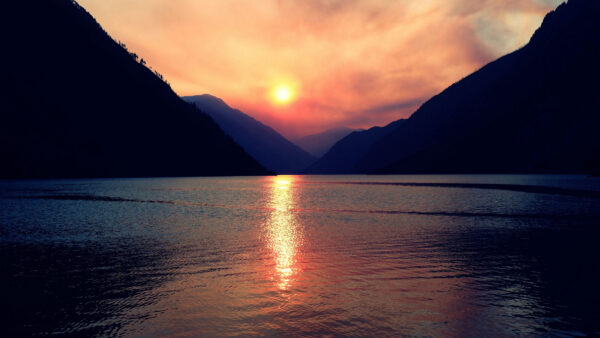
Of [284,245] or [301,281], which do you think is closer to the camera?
[301,281]

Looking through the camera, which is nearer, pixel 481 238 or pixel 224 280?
pixel 224 280

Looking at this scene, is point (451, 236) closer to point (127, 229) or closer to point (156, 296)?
point (156, 296)

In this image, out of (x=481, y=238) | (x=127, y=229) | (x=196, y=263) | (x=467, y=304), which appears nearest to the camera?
(x=467, y=304)

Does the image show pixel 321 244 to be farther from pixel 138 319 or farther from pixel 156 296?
pixel 138 319

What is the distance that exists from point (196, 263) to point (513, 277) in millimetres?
15622

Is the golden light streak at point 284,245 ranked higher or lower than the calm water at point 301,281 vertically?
lower

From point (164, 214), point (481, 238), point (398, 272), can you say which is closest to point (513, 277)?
point (398, 272)

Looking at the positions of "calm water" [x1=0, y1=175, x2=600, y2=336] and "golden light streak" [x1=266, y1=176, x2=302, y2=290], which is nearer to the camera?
"calm water" [x1=0, y1=175, x2=600, y2=336]

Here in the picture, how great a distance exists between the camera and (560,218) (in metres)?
40.2

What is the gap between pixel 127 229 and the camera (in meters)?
33.8

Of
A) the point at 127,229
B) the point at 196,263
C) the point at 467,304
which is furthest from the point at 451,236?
the point at 127,229

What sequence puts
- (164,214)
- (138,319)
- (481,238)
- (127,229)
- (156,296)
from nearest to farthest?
1. (138,319)
2. (156,296)
3. (481,238)
4. (127,229)
5. (164,214)

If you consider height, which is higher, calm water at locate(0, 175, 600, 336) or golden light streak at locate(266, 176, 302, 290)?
calm water at locate(0, 175, 600, 336)

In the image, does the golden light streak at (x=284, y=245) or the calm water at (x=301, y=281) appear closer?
the calm water at (x=301, y=281)
